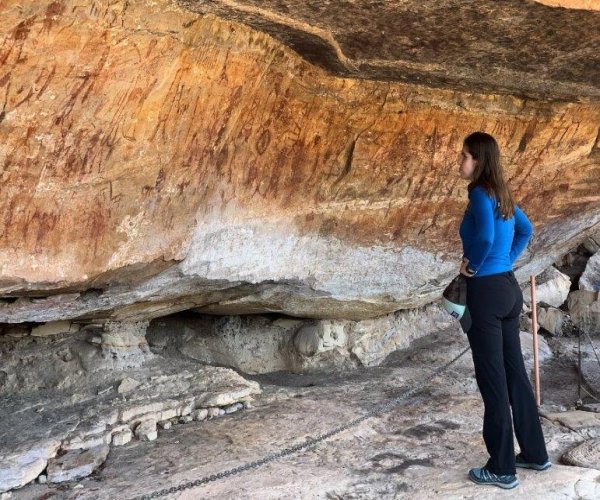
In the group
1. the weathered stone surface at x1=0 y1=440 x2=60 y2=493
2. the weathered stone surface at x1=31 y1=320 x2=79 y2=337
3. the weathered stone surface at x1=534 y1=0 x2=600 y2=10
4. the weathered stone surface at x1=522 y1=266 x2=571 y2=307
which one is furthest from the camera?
the weathered stone surface at x1=522 y1=266 x2=571 y2=307

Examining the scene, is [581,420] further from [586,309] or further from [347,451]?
[586,309]

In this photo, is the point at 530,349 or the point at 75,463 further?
the point at 530,349

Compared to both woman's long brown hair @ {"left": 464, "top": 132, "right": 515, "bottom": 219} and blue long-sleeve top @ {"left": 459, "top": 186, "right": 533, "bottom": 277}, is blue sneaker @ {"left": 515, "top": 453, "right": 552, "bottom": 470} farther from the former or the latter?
woman's long brown hair @ {"left": 464, "top": 132, "right": 515, "bottom": 219}

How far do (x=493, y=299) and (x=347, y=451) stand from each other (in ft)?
5.18

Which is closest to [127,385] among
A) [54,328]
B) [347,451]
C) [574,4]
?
[54,328]

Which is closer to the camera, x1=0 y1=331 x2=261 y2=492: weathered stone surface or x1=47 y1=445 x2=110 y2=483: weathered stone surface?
x1=47 y1=445 x2=110 y2=483: weathered stone surface

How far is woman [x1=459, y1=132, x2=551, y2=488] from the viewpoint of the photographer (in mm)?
3752

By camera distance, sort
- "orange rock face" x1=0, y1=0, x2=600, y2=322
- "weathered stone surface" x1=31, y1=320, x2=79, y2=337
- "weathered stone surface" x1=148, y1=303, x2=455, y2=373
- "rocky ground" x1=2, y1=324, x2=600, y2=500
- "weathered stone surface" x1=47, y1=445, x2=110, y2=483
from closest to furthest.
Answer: "orange rock face" x1=0, y1=0, x2=600, y2=322
"rocky ground" x1=2, y1=324, x2=600, y2=500
"weathered stone surface" x1=47, y1=445, x2=110, y2=483
"weathered stone surface" x1=31, y1=320, x2=79, y2=337
"weathered stone surface" x1=148, y1=303, x2=455, y2=373

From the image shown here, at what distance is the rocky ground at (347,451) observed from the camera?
13.4ft

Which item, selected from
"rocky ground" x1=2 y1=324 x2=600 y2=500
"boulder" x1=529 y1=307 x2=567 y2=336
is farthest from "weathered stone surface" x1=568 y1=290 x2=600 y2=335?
"rocky ground" x1=2 y1=324 x2=600 y2=500

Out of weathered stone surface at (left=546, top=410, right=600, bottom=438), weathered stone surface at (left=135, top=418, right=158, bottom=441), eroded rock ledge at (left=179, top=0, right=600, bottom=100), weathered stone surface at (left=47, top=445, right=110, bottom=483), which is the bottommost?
weathered stone surface at (left=47, top=445, right=110, bottom=483)

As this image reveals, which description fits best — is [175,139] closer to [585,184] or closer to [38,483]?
[38,483]

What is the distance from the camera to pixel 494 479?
395cm


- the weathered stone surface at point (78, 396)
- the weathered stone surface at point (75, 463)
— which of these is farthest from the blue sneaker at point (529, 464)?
the weathered stone surface at point (75, 463)
